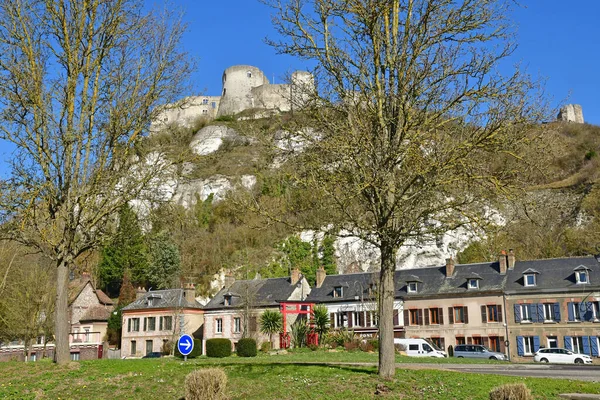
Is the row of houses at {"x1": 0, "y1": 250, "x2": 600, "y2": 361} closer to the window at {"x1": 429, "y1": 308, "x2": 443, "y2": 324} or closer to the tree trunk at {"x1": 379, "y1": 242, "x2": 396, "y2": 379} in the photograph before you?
the window at {"x1": 429, "y1": 308, "x2": 443, "y2": 324}

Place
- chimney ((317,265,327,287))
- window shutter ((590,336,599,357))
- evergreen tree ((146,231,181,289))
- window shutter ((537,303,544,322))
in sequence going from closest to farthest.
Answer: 1. window shutter ((590,336,599,357))
2. window shutter ((537,303,544,322))
3. chimney ((317,265,327,287))
4. evergreen tree ((146,231,181,289))

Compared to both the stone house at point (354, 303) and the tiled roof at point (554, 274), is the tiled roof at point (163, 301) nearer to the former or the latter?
the stone house at point (354, 303)

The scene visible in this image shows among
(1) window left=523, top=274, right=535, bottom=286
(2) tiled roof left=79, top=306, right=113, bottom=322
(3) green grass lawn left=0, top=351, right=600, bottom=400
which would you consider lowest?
(3) green grass lawn left=0, top=351, right=600, bottom=400

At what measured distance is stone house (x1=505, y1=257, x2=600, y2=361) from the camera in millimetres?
35719

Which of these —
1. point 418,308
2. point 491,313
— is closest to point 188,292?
point 418,308

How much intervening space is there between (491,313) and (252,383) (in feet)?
105

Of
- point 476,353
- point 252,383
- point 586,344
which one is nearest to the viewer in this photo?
point 252,383

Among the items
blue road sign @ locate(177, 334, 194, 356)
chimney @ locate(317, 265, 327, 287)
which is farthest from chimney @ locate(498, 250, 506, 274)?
blue road sign @ locate(177, 334, 194, 356)

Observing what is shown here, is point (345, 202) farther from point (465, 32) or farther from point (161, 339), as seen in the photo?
point (161, 339)

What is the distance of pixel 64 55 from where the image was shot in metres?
14.2

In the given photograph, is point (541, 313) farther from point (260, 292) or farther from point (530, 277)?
point (260, 292)

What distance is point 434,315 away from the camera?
41.4m

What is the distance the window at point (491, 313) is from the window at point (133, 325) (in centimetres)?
2765

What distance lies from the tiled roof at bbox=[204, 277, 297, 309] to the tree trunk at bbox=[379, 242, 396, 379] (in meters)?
32.8
